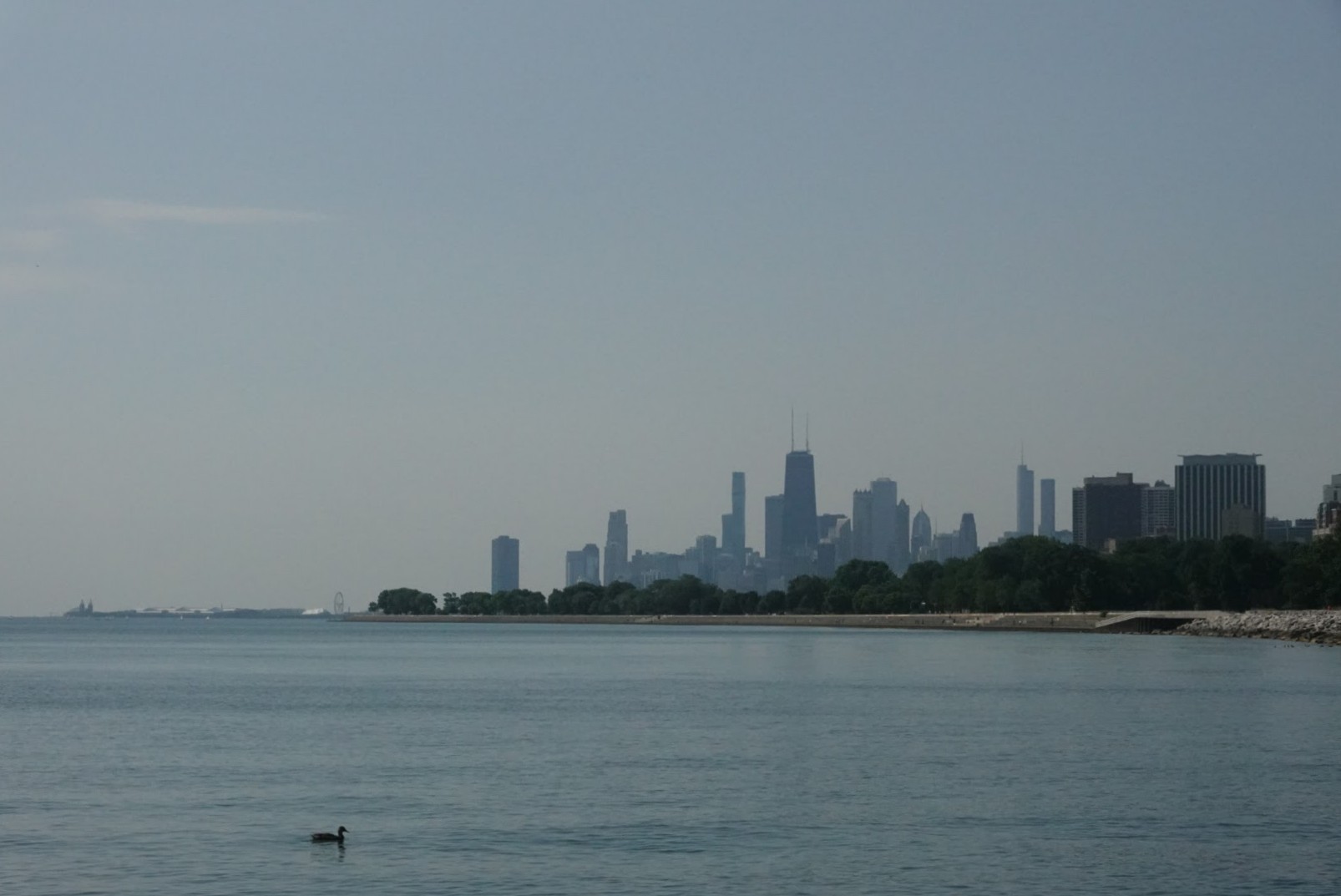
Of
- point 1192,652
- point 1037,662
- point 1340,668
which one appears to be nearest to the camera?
point 1340,668

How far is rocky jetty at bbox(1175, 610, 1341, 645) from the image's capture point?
461 ft

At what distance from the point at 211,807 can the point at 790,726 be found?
985 inches

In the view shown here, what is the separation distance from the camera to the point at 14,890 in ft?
97.8

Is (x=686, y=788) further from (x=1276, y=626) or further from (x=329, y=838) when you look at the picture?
(x=1276, y=626)

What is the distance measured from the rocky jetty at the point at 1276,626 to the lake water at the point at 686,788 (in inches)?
2162

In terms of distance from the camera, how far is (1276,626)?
497 feet

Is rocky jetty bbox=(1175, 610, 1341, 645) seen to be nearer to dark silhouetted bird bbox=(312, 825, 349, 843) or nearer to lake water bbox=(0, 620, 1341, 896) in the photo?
lake water bbox=(0, 620, 1341, 896)

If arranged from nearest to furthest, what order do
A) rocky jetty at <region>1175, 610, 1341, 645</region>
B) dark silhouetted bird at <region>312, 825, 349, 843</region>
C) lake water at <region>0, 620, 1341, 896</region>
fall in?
lake water at <region>0, 620, 1341, 896</region> < dark silhouetted bird at <region>312, 825, 349, 843</region> < rocky jetty at <region>1175, 610, 1341, 645</region>

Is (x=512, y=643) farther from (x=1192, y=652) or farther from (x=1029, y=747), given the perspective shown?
(x=1029, y=747)

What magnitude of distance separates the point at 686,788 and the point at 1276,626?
11925 cm

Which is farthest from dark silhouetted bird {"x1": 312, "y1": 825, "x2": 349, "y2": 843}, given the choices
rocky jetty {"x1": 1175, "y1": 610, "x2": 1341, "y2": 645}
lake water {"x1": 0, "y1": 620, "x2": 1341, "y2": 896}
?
rocky jetty {"x1": 1175, "y1": 610, "x2": 1341, "y2": 645}

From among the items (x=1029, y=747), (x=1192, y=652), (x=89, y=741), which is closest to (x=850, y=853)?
(x=1029, y=747)

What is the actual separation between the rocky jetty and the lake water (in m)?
54.9

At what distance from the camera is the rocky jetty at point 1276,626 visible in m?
140
